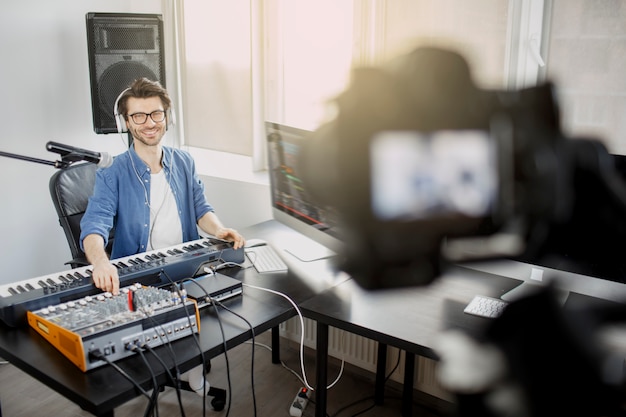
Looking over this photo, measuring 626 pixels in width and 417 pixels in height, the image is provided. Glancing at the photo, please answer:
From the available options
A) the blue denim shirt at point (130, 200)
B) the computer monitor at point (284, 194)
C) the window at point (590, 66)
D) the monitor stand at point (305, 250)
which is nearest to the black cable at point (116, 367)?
the computer monitor at point (284, 194)

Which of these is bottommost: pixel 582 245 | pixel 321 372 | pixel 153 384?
pixel 321 372

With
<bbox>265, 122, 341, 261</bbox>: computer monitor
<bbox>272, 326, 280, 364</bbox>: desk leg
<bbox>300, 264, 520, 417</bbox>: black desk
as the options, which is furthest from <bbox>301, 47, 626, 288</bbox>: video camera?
<bbox>272, 326, 280, 364</bbox>: desk leg

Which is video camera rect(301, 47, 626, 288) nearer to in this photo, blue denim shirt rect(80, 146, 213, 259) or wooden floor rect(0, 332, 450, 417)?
blue denim shirt rect(80, 146, 213, 259)

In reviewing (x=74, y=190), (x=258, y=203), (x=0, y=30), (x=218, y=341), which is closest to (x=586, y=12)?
(x=218, y=341)

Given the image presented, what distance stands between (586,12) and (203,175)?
2.62m

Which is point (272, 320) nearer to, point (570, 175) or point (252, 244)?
point (252, 244)

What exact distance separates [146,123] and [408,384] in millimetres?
1219

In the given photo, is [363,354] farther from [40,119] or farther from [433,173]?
[433,173]

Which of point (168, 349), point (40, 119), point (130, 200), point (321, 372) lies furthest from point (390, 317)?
point (40, 119)

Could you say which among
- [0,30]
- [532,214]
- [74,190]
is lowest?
[74,190]

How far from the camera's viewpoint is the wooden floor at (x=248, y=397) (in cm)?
204

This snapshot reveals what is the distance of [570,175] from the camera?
0.15m

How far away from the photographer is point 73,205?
2039 mm

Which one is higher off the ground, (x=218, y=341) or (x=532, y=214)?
(x=532, y=214)
